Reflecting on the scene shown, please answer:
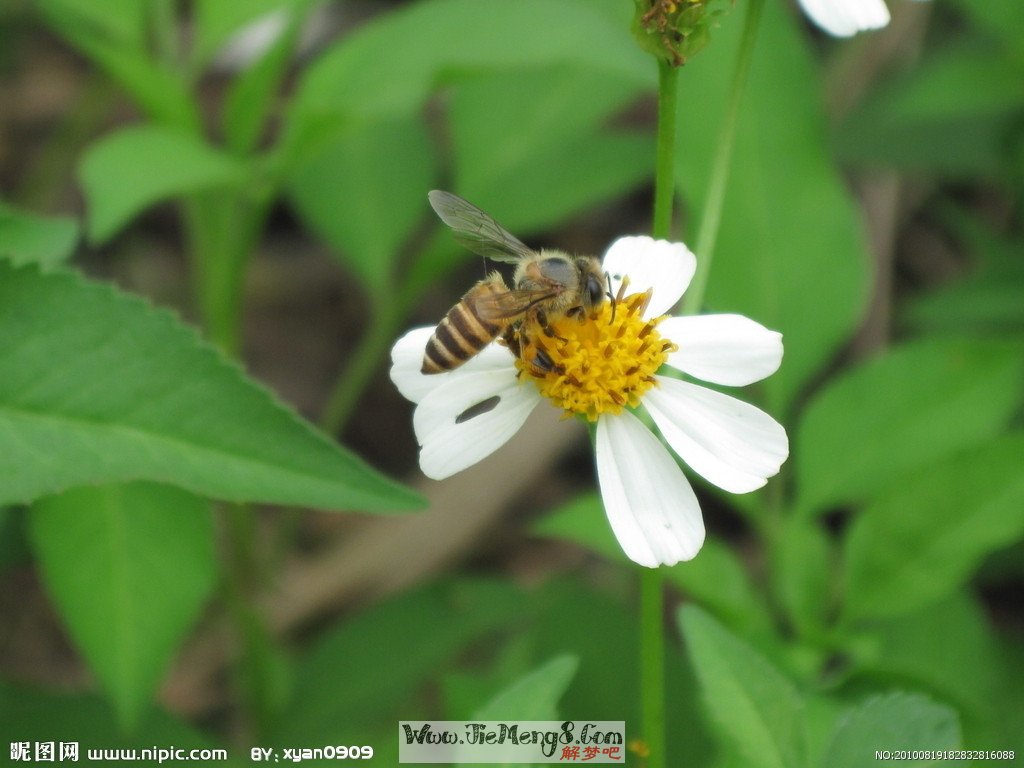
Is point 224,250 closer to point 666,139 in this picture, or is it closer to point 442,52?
point 442,52

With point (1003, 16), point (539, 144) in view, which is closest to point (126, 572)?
point (539, 144)

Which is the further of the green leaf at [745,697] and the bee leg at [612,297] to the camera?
the bee leg at [612,297]

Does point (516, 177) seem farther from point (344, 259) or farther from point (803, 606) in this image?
point (803, 606)

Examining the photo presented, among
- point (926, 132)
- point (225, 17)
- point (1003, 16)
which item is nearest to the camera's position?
Answer: point (225, 17)

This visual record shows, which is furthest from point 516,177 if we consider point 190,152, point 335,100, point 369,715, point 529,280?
point 369,715

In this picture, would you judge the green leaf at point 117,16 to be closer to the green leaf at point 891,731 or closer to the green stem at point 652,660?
the green stem at point 652,660

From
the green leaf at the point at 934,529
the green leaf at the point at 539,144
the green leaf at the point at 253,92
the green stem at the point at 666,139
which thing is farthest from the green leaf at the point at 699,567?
the green leaf at the point at 253,92

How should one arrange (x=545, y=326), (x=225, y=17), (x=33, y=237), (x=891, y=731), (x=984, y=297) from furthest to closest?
(x=984, y=297), (x=225, y=17), (x=33, y=237), (x=545, y=326), (x=891, y=731)
